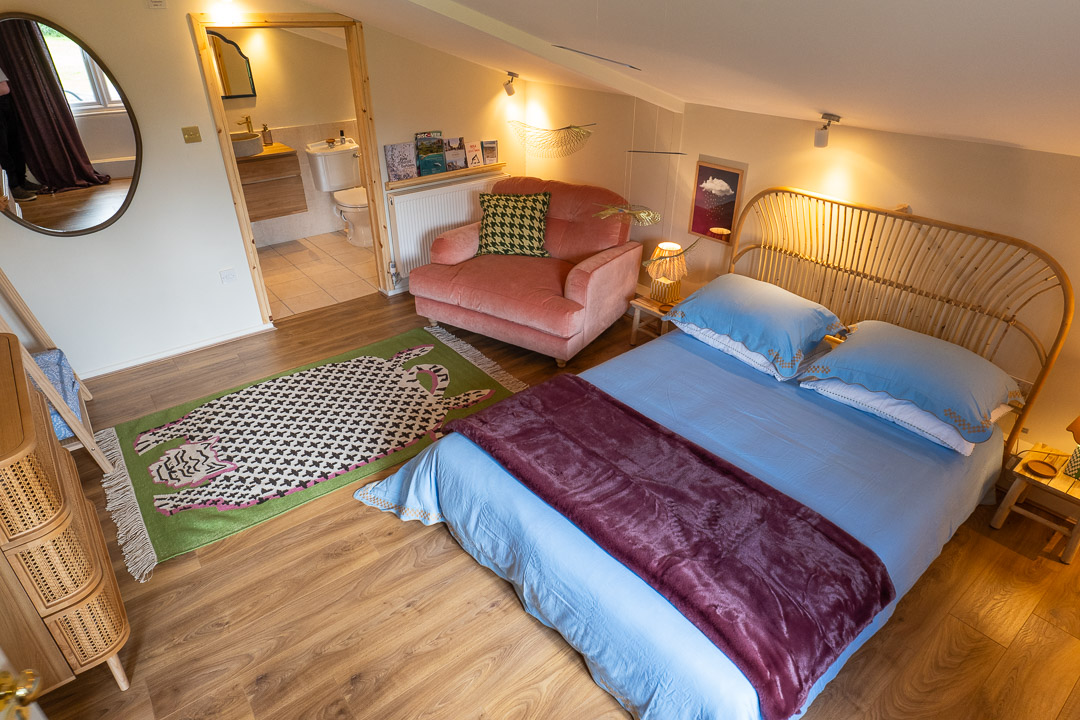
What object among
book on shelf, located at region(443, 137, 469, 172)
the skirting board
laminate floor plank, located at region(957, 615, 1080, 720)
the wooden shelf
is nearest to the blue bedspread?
laminate floor plank, located at region(957, 615, 1080, 720)

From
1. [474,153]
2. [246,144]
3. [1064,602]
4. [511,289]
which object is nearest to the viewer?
[1064,602]

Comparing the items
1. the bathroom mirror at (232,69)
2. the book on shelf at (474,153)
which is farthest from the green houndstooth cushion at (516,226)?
the bathroom mirror at (232,69)

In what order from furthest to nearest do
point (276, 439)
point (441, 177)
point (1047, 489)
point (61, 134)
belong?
point (441, 177), point (61, 134), point (276, 439), point (1047, 489)

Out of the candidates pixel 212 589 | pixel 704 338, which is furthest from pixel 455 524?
pixel 704 338

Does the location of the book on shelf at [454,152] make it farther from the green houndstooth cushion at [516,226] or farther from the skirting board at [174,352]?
the skirting board at [174,352]

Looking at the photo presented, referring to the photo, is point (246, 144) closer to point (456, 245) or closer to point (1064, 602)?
point (456, 245)

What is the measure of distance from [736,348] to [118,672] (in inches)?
108

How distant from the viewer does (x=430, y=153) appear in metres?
4.54

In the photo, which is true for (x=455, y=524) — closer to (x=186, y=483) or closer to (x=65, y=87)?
(x=186, y=483)

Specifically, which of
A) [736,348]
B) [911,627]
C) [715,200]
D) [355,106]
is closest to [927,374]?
[736,348]

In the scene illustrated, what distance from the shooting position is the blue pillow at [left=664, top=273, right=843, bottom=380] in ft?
9.32

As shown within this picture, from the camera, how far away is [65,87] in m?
3.18

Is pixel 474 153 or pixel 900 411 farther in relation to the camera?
pixel 474 153

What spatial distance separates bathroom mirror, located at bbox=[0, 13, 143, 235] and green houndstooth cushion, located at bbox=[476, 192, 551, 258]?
2.07 m
